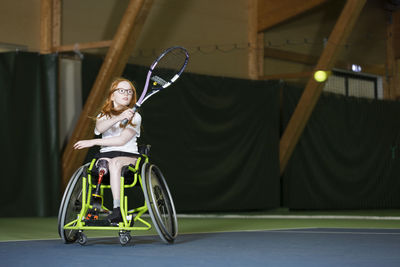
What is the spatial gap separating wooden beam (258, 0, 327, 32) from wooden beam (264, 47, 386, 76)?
0.47 meters

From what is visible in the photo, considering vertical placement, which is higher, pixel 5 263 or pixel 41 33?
pixel 41 33

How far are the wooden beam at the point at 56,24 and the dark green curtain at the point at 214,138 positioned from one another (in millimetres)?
468

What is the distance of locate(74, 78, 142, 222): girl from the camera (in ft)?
12.0

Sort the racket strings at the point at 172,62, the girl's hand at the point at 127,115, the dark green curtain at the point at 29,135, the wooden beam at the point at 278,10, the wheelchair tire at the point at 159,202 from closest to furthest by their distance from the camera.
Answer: the wheelchair tire at the point at 159,202, the girl's hand at the point at 127,115, the racket strings at the point at 172,62, the dark green curtain at the point at 29,135, the wooden beam at the point at 278,10

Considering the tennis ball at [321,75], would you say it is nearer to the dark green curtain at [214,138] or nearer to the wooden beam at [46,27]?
the dark green curtain at [214,138]

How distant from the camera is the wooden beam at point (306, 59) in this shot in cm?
995

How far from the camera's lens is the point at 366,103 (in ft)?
32.7

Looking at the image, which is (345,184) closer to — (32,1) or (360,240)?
(32,1)

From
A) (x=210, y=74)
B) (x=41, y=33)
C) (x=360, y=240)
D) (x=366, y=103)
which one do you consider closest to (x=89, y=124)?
(x=41, y=33)

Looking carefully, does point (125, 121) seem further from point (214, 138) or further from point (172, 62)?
point (214, 138)

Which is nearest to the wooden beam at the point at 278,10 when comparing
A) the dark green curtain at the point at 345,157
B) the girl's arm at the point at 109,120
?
the dark green curtain at the point at 345,157

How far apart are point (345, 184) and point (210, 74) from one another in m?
2.45

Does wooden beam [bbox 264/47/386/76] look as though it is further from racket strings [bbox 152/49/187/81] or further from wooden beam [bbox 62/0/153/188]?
racket strings [bbox 152/49/187/81]

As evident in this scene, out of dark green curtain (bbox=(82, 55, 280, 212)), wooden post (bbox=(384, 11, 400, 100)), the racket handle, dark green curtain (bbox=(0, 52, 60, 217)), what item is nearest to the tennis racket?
the racket handle
